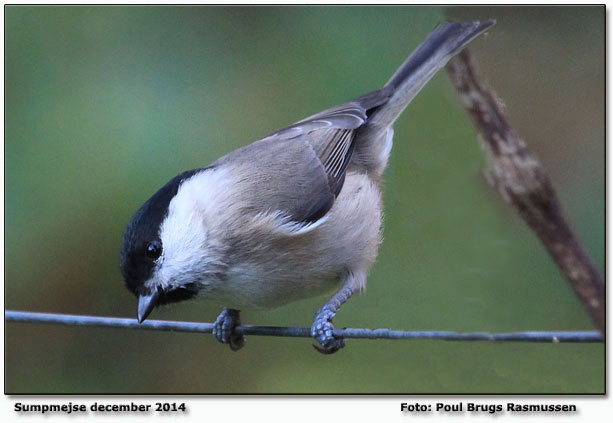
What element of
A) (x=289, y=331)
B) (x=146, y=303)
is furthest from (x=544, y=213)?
(x=146, y=303)

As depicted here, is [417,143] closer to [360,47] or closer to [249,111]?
[360,47]

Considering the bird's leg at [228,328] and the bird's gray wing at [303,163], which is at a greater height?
the bird's gray wing at [303,163]

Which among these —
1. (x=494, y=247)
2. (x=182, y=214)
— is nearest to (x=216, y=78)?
(x=182, y=214)

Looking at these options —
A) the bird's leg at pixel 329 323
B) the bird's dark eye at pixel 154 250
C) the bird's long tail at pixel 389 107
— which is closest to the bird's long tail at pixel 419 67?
the bird's long tail at pixel 389 107

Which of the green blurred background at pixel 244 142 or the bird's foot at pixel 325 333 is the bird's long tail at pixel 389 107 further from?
the bird's foot at pixel 325 333

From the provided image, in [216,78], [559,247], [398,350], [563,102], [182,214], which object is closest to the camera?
[559,247]
